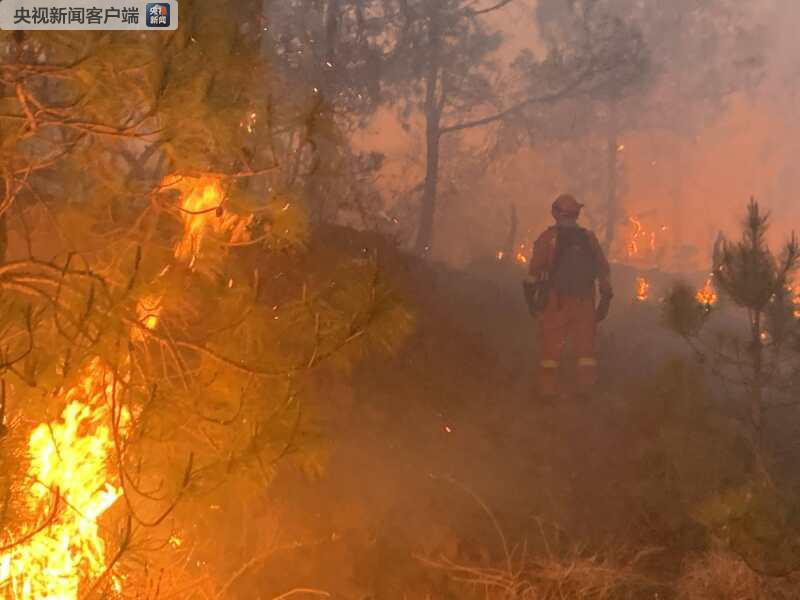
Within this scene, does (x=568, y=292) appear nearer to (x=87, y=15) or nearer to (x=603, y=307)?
(x=603, y=307)

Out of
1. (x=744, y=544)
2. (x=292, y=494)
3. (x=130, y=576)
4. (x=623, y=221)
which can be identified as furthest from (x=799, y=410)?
(x=623, y=221)

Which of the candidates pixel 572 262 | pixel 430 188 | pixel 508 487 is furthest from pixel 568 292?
pixel 430 188

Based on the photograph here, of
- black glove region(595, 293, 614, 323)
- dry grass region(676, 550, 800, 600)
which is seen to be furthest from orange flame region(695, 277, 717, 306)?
dry grass region(676, 550, 800, 600)

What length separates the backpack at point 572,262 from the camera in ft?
26.5

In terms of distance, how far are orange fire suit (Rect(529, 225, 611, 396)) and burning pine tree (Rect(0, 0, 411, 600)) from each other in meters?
5.03

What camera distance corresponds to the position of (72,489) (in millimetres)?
3115

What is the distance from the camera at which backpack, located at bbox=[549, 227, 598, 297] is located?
8.09 m

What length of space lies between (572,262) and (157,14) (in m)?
5.91

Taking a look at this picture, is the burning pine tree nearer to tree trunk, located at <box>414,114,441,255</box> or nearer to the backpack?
the backpack

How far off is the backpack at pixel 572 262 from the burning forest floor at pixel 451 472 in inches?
45.3

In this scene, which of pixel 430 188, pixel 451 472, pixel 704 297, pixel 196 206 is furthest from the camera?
pixel 430 188

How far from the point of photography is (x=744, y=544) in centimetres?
456

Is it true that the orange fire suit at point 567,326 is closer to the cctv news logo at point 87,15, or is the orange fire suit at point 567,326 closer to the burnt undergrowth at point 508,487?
the burnt undergrowth at point 508,487

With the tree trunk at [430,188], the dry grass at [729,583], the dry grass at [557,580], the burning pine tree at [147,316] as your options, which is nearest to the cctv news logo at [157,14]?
the burning pine tree at [147,316]
